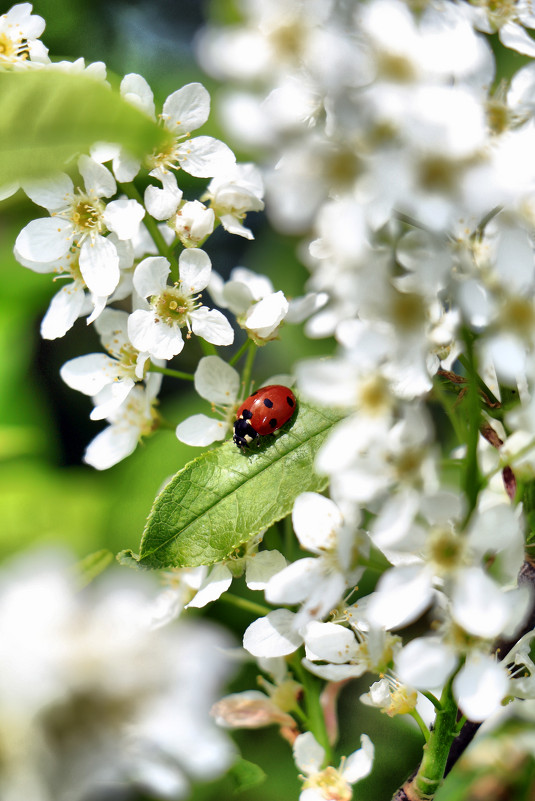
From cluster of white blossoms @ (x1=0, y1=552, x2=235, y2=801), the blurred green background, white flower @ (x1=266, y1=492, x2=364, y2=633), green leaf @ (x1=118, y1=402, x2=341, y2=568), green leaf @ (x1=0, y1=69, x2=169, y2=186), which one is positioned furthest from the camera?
the blurred green background

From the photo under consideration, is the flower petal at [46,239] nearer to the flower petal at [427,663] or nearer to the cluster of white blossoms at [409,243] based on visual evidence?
the cluster of white blossoms at [409,243]

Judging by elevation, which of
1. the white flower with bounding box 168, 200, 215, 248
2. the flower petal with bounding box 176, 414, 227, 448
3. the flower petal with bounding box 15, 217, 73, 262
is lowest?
the flower petal with bounding box 176, 414, 227, 448

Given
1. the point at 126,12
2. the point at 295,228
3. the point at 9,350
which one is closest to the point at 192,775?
the point at 295,228

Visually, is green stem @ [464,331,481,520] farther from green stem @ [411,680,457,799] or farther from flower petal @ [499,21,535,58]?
flower petal @ [499,21,535,58]

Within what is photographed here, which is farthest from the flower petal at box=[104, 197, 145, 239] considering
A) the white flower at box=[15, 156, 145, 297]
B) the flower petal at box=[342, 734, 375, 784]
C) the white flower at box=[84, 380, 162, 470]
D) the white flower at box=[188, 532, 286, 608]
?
the flower petal at box=[342, 734, 375, 784]

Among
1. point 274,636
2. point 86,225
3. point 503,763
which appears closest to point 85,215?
point 86,225

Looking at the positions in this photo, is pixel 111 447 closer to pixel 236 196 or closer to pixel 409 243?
pixel 236 196

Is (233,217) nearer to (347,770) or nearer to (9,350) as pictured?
(347,770)

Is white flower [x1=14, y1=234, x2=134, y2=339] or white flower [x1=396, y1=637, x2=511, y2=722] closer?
white flower [x1=396, y1=637, x2=511, y2=722]
